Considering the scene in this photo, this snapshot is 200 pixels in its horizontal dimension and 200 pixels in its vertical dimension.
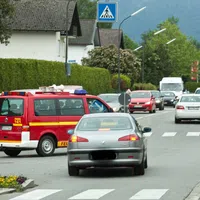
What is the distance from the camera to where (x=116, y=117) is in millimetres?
18578

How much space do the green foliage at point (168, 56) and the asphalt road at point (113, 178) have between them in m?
91.4

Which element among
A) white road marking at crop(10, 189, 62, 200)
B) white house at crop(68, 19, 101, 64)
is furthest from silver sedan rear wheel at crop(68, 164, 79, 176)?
white house at crop(68, 19, 101, 64)

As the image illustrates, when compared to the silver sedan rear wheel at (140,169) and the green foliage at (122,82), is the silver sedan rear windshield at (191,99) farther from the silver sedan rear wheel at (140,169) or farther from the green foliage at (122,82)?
the green foliage at (122,82)

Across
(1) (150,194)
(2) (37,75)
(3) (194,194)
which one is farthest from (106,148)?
(2) (37,75)

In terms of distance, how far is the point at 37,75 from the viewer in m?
55.8

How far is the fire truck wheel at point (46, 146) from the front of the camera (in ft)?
80.7

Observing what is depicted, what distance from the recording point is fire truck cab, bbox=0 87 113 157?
79.8 feet

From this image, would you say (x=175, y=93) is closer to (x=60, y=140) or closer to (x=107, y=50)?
(x=107, y=50)

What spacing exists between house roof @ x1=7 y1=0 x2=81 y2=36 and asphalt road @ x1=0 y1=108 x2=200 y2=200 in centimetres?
4615

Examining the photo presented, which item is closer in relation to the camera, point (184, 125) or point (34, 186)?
point (34, 186)

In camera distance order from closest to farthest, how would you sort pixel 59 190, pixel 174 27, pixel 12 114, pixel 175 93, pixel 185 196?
pixel 185 196 → pixel 59 190 → pixel 12 114 → pixel 175 93 → pixel 174 27

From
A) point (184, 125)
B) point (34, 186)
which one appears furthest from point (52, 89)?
point (184, 125)

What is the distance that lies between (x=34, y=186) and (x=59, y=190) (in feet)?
2.95

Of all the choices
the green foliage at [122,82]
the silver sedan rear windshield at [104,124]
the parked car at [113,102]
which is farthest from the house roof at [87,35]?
the silver sedan rear windshield at [104,124]
